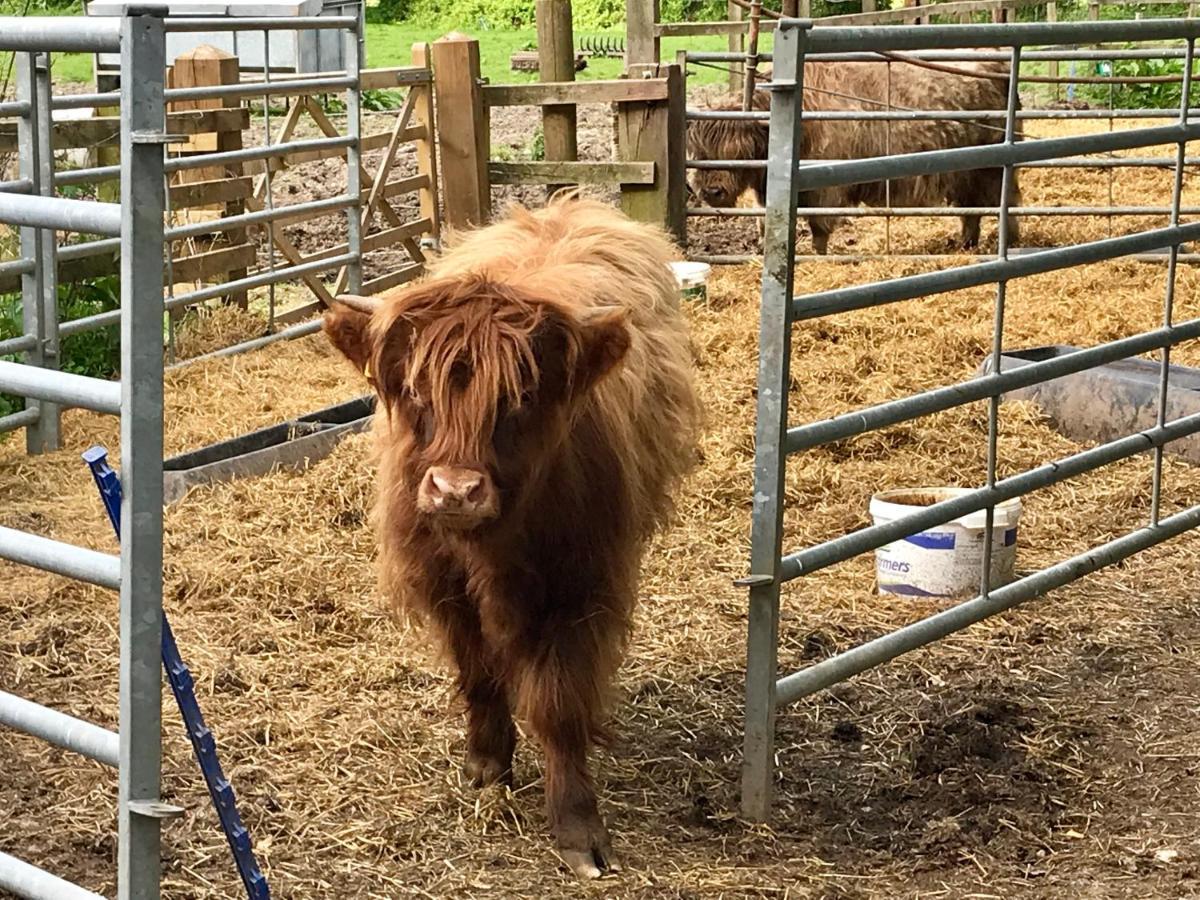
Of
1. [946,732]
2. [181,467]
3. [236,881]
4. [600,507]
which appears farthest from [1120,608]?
[181,467]

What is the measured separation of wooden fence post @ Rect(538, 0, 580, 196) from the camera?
9422 mm

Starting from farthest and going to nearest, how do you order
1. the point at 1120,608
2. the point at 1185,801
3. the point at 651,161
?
1. the point at 651,161
2. the point at 1120,608
3. the point at 1185,801

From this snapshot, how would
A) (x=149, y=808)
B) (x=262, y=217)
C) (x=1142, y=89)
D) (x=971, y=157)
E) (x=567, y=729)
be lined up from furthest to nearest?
1. (x=1142, y=89)
2. (x=262, y=217)
3. (x=971, y=157)
4. (x=567, y=729)
5. (x=149, y=808)

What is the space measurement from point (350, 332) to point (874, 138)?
27.4ft

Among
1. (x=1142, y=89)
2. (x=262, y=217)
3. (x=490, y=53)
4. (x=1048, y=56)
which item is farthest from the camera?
(x=490, y=53)

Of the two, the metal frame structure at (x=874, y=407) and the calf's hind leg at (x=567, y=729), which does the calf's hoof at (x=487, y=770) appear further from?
the metal frame structure at (x=874, y=407)

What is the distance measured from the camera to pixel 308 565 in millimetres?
5238

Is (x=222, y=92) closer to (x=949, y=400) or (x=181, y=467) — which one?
(x=181, y=467)

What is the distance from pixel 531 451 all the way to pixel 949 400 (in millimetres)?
1191

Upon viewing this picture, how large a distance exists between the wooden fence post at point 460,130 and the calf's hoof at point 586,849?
620 centimetres

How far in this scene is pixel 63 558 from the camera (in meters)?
2.35

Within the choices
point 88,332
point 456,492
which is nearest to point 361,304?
point 456,492

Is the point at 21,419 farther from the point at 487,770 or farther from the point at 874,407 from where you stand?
the point at 874,407

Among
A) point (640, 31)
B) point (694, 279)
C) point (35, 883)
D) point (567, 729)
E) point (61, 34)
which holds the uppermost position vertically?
point (640, 31)
